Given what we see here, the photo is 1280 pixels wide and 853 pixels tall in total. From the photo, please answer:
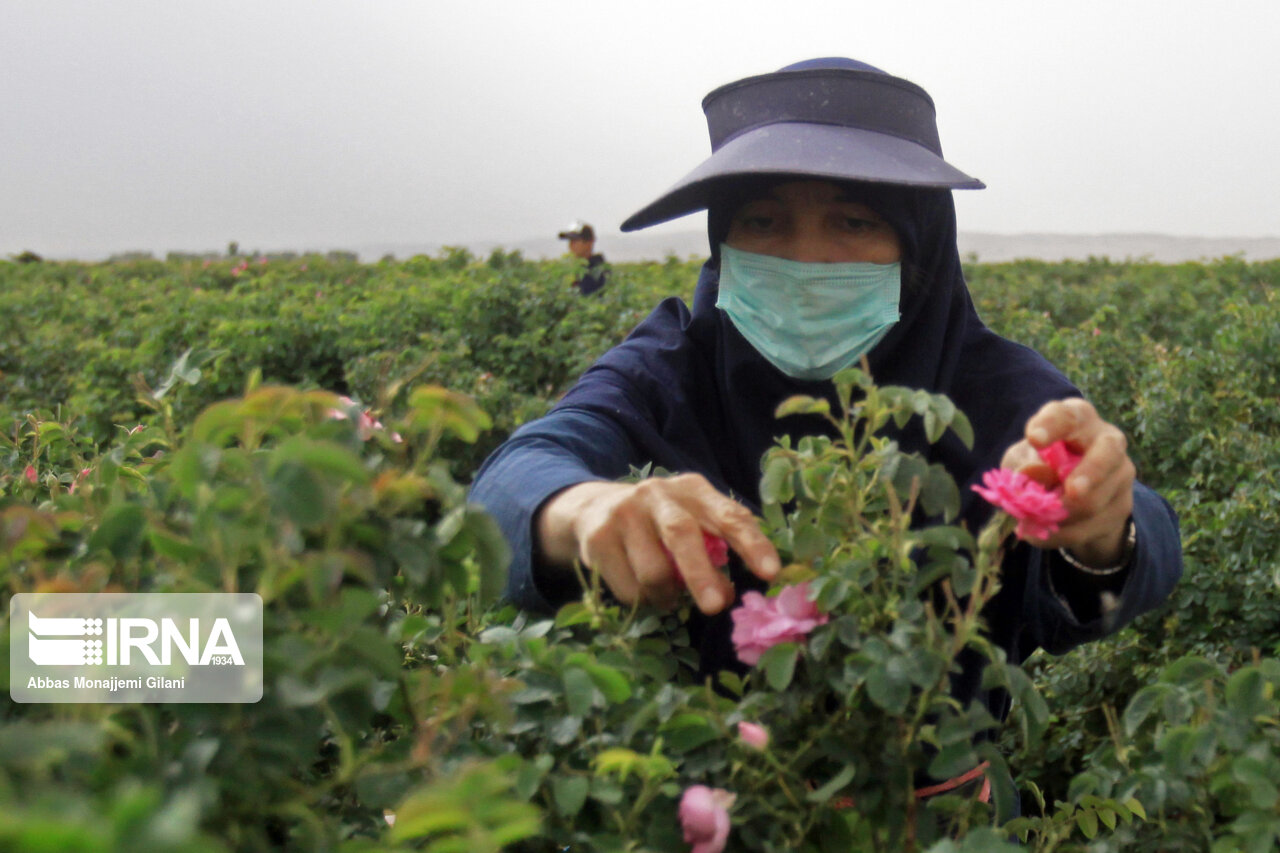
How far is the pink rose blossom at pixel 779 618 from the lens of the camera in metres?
0.92

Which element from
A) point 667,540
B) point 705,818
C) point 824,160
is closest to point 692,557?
point 667,540

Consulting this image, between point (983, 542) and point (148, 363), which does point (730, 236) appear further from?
point (148, 363)

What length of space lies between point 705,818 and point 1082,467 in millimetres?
512

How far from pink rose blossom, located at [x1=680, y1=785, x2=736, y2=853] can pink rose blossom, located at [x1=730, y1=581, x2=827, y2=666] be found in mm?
131

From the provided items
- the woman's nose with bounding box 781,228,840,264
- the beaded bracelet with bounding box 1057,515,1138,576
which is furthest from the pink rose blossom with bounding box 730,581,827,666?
the woman's nose with bounding box 781,228,840,264

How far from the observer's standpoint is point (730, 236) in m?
1.86

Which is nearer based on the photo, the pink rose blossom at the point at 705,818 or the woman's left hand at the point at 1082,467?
the pink rose blossom at the point at 705,818

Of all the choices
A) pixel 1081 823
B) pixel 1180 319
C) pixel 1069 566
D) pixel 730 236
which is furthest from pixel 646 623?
pixel 1180 319

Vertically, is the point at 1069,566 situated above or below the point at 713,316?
below

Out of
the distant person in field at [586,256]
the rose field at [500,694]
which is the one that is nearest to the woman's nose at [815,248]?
the rose field at [500,694]

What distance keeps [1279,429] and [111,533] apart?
3.66 meters

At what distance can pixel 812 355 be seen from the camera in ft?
5.87

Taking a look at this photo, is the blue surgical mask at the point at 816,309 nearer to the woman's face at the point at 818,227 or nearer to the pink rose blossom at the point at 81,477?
the woman's face at the point at 818,227

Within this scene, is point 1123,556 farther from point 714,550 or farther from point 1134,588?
point 714,550
